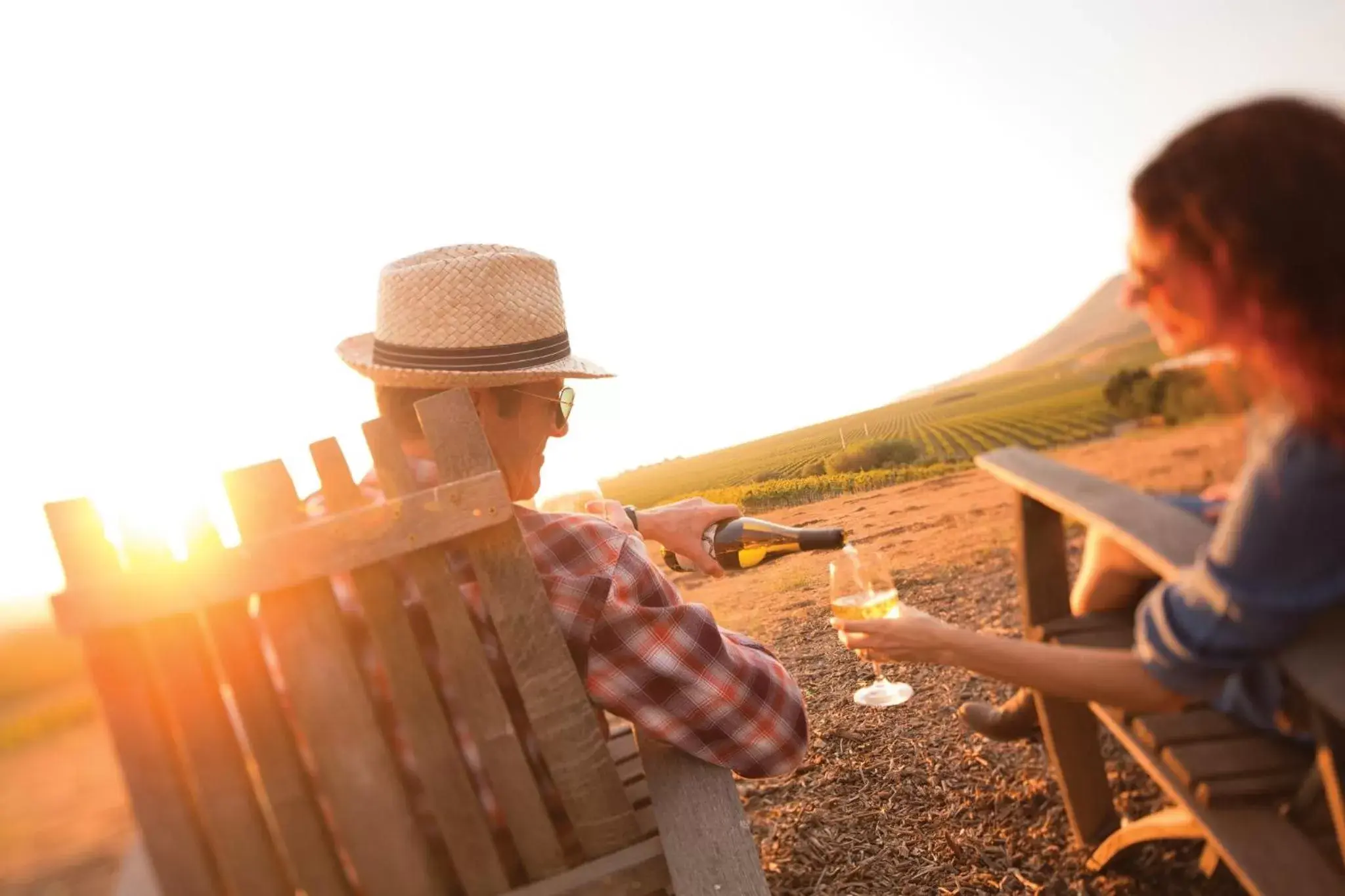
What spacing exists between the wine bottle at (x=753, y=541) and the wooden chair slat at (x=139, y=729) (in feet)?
5.89

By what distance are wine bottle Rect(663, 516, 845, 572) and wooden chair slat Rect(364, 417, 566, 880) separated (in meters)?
1.40

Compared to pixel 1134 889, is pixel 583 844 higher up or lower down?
higher up

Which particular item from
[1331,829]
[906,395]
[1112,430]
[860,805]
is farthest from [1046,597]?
[906,395]

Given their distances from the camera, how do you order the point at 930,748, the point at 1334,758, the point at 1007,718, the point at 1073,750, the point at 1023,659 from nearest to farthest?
the point at 1334,758, the point at 1023,659, the point at 1073,750, the point at 1007,718, the point at 930,748

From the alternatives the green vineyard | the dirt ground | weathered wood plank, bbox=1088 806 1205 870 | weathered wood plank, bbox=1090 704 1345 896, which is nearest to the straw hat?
the dirt ground

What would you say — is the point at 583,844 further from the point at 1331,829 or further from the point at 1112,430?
the point at 1112,430

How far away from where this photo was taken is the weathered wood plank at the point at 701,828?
1479mm

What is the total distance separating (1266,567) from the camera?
1.01 metres

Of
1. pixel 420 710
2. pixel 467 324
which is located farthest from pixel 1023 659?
pixel 467 324

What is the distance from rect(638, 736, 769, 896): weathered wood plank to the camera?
1.48 m

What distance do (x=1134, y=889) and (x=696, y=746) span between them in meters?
1.66

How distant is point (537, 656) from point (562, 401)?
91 centimetres

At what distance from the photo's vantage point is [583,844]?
65.9 inches

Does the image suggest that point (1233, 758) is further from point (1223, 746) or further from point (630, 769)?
point (630, 769)
